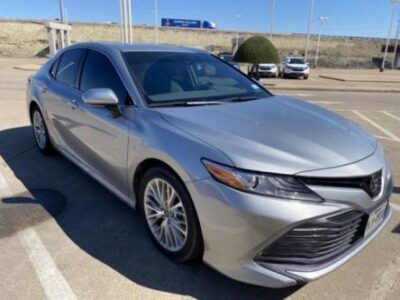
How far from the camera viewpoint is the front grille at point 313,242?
7.06 feet

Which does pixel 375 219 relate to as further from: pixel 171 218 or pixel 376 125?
pixel 376 125

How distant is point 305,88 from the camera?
1744cm

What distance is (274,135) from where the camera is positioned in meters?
2.54

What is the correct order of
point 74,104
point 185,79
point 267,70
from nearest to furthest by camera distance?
1. point 185,79
2. point 74,104
3. point 267,70

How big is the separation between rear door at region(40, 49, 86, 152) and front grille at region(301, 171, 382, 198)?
2.65 meters

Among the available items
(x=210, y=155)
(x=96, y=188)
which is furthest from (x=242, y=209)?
(x=96, y=188)

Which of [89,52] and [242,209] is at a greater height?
[89,52]

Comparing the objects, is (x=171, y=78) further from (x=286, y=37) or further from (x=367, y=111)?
(x=286, y=37)

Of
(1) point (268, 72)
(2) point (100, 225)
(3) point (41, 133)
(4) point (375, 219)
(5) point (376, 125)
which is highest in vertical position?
(4) point (375, 219)

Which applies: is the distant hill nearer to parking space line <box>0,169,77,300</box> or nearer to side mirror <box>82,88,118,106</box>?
side mirror <box>82,88,118,106</box>

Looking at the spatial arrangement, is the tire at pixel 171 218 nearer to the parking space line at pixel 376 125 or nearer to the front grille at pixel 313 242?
the front grille at pixel 313 242

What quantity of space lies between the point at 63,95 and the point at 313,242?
315 centimetres

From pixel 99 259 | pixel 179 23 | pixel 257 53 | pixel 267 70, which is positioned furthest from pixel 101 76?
pixel 179 23

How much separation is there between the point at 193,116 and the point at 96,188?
6.21ft
